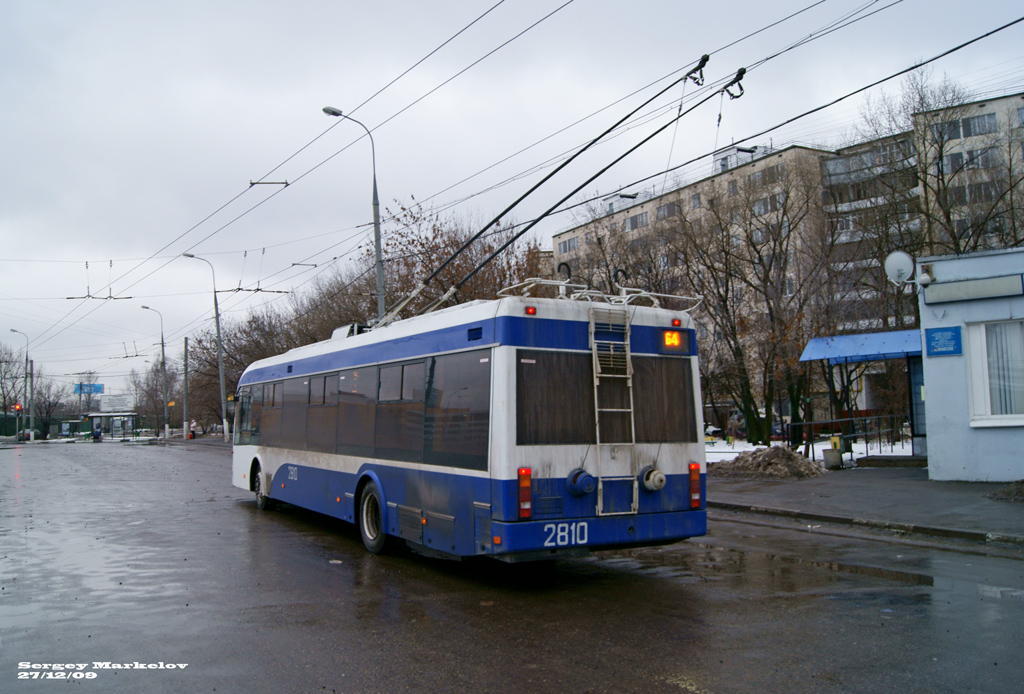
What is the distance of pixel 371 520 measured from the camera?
408 inches

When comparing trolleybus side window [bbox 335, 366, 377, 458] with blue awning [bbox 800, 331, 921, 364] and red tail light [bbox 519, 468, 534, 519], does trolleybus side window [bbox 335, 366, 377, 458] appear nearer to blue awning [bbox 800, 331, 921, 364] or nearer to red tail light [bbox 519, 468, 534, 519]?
red tail light [bbox 519, 468, 534, 519]

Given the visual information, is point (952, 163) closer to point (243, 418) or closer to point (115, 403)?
point (243, 418)

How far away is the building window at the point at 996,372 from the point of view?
14938 millimetres

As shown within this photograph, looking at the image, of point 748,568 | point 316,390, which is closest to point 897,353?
point 748,568

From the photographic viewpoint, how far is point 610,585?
8250 mm

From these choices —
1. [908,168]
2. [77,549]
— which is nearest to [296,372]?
[77,549]

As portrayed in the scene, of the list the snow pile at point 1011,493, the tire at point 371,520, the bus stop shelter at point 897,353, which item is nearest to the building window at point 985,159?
the bus stop shelter at point 897,353

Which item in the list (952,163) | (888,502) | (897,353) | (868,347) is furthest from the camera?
(952,163)

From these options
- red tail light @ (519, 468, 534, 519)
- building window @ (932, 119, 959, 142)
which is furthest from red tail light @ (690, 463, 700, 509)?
building window @ (932, 119, 959, 142)

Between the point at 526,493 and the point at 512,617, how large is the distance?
1121mm

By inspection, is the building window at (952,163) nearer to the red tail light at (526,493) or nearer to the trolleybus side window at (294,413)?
the trolleybus side window at (294,413)

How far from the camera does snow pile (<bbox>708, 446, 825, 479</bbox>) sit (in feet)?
59.7

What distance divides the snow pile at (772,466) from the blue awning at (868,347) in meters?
3.60

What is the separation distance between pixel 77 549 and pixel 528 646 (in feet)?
25.5
